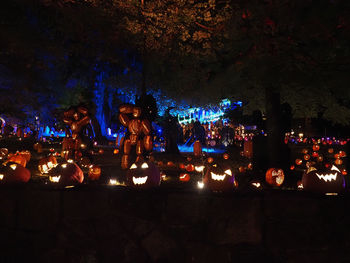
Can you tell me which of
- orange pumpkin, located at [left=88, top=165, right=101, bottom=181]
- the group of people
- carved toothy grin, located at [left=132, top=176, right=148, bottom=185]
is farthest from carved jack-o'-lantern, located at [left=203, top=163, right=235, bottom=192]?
the group of people

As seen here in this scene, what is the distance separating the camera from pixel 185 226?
4.25 m

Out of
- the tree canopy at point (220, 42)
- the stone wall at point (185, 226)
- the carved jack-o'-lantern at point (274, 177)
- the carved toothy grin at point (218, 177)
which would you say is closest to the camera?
the stone wall at point (185, 226)

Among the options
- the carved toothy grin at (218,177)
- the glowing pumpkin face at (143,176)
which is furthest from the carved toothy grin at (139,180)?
the carved toothy grin at (218,177)

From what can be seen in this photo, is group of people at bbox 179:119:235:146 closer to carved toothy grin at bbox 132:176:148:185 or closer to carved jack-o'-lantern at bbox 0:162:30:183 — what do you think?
carved toothy grin at bbox 132:176:148:185

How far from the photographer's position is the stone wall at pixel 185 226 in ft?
13.8

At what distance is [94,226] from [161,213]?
92cm

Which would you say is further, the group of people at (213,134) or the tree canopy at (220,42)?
the group of people at (213,134)

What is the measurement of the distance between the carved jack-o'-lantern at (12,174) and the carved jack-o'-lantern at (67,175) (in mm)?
468

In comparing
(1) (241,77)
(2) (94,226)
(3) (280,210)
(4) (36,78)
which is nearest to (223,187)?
(3) (280,210)

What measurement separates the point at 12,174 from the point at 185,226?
2772mm

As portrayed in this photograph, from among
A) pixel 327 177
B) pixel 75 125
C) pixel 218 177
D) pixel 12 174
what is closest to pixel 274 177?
pixel 218 177

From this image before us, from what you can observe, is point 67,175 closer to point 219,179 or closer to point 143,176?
point 143,176

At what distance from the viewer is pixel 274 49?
8250mm

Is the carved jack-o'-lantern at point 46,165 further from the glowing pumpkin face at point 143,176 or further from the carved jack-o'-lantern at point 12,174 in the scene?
the glowing pumpkin face at point 143,176
